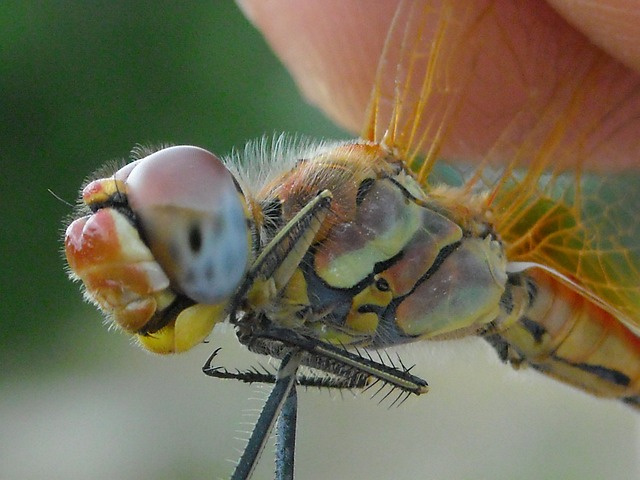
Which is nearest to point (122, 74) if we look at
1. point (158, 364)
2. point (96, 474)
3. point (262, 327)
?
point (158, 364)

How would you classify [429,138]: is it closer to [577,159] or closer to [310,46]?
[577,159]

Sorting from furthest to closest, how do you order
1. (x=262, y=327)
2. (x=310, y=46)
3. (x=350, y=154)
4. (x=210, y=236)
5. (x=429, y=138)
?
(x=310, y=46) < (x=429, y=138) < (x=350, y=154) < (x=262, y=327) < (x=210, y=236)

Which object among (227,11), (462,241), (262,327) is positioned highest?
(227,11)

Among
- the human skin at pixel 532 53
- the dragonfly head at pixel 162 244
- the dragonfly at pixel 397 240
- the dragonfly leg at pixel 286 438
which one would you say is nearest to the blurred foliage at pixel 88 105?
the human skin at pixel 532 53

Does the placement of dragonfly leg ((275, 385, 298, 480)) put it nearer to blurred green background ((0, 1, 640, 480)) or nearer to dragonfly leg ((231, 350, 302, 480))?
dragonfly leg ((231, 350, 302, 480))

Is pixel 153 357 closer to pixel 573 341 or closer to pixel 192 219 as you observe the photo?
pixel 573 341

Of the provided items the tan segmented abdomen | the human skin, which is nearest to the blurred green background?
the tan segmented abdomen
